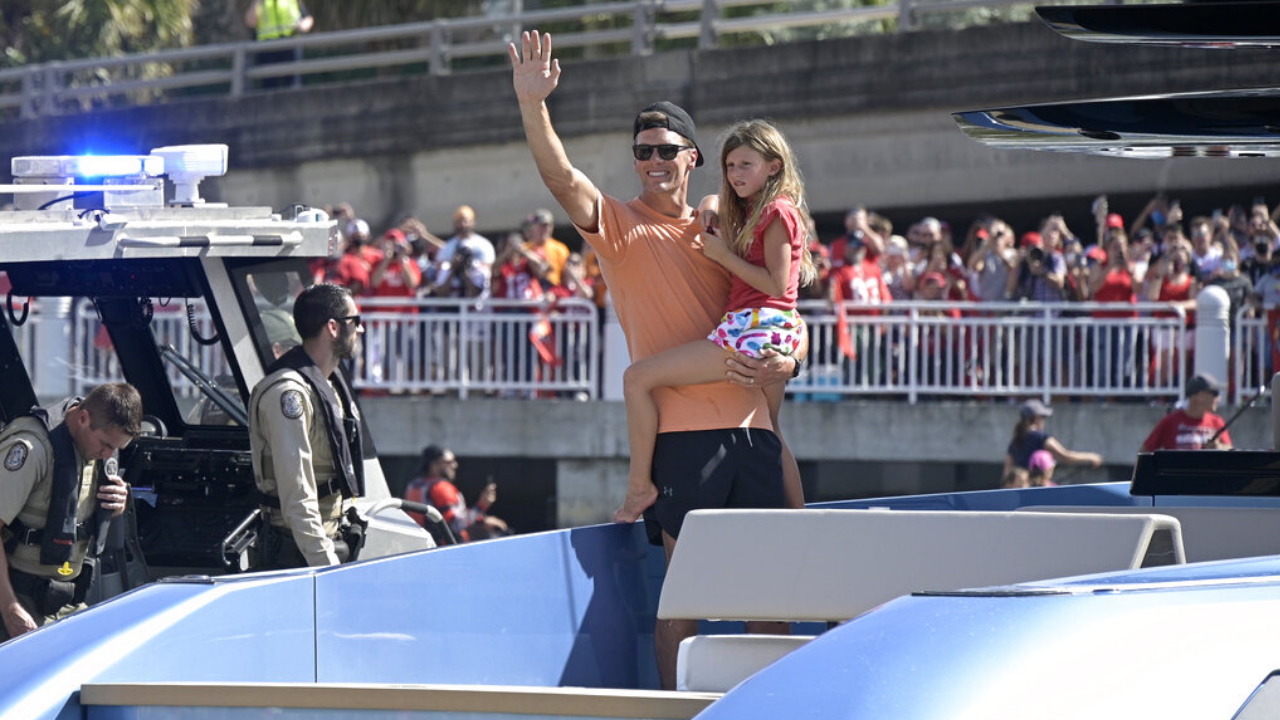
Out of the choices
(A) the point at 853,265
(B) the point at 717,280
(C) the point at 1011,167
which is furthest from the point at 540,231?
(B) the point at 717,280

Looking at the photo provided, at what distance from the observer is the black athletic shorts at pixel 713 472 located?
496 centimetres

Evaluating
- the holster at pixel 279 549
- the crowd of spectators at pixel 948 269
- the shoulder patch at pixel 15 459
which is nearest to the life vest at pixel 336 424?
the holster at pixel 279 549

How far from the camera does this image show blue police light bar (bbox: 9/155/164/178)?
21.9ft

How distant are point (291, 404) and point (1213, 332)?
9616 millimetres

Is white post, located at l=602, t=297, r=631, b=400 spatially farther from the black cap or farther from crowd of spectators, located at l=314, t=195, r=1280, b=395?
the black cap

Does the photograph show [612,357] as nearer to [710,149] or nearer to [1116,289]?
[1116,289]

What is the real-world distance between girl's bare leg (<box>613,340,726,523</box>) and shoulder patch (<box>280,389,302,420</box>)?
175 centimetres

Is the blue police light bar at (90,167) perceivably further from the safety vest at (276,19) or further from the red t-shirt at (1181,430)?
the safety vest at (276,19)

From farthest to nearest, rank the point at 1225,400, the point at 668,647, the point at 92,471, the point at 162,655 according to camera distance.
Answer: the point at 1225,400 < the point at 92,471 < the point at 668,647 < the point at 162,655

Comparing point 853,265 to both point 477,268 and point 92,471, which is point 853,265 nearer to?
point 477,268

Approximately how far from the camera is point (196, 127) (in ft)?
78.5

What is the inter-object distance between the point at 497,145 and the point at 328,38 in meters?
2.37

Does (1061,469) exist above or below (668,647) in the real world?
below

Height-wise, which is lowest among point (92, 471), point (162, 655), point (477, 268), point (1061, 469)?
point (1061, 469)
